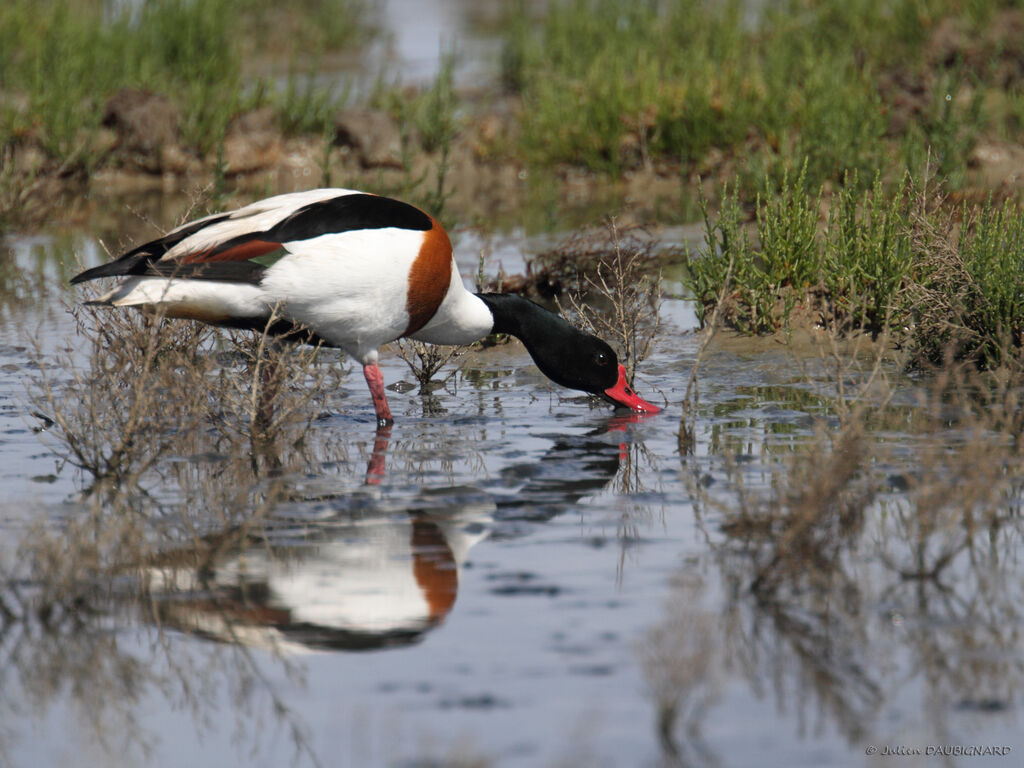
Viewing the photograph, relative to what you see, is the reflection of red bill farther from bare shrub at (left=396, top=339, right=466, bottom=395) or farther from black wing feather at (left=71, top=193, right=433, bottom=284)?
black wing feather at (left=71, top=193, right=433, bottom=284)

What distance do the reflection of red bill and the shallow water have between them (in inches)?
28.6

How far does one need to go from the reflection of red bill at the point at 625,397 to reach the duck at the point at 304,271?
3.11ft

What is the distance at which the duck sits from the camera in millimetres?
5805

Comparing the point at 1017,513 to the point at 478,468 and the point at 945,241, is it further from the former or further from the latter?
the point at 945,241

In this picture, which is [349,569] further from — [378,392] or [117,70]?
[117,70]

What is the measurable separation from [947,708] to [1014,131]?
10.7 meters

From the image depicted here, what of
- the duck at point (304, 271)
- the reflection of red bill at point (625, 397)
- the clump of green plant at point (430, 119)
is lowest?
the reflection of red bill at point (625, 397)

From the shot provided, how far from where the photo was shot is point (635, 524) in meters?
4.91

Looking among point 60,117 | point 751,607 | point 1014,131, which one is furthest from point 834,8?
point 751,607

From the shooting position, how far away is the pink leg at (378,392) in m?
6.46

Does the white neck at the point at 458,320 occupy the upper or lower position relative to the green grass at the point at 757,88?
lower

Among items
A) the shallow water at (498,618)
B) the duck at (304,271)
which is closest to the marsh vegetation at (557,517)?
the shallow water at (498,618)

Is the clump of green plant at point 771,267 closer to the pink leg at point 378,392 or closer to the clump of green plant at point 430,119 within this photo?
the pink leg at point 378,392

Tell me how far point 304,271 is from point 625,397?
68.7 inches
